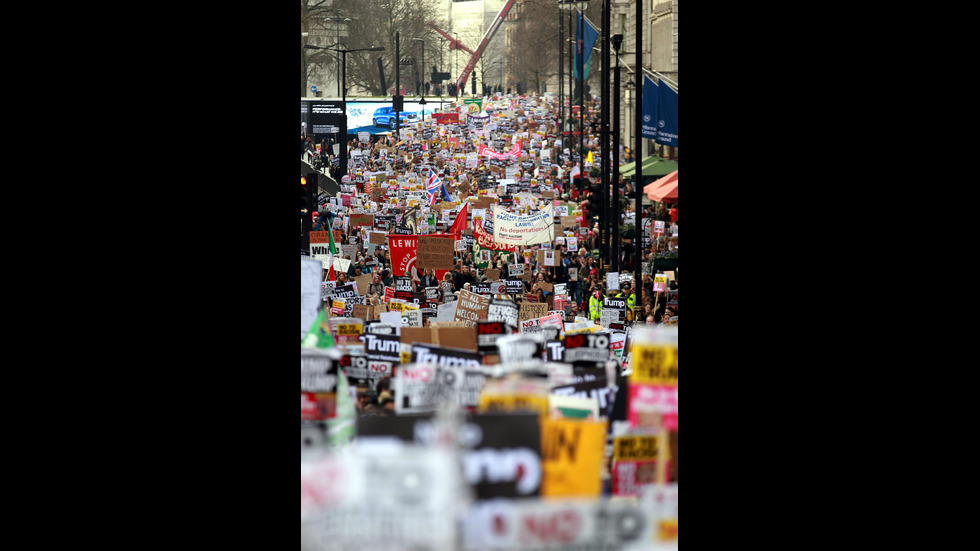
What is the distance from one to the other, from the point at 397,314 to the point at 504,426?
7.50 meters

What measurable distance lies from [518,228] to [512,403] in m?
17.0

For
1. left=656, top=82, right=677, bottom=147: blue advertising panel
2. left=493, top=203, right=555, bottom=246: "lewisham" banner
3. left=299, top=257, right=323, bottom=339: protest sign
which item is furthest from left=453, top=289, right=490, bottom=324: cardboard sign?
left=656, top=82, right=677, bottom=147: blue advertising panel

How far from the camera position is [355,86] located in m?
95.1

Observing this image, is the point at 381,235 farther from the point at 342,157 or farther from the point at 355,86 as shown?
the point at 355,86

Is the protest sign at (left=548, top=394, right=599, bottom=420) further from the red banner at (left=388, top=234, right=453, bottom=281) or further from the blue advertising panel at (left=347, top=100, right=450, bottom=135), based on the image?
the blue advertising panel at (left=347, top=100, right=450, bottom=135)

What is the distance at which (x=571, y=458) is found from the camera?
5.52 metres

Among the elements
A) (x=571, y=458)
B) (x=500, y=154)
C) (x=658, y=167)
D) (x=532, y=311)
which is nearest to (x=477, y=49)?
(x=500, y=154)

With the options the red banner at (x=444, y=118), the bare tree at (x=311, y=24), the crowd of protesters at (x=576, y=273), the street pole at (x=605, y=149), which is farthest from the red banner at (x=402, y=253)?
the red banner at (x=444, y=118)

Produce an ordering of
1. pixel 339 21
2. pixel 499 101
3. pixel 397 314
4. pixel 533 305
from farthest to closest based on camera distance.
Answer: pixel 499 101 < pixel 339 21 < pixel 533 305 < pixel 397 314

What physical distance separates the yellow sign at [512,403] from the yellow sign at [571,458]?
0.90 ft

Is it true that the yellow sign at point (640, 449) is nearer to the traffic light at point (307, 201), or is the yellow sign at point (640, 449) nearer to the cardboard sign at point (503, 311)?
the cardboard sign at point (503, 311)

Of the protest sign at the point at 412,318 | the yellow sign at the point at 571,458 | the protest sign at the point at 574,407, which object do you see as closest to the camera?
the yellow sign at the point at 571,458

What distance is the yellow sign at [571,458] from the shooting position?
17.9 feet

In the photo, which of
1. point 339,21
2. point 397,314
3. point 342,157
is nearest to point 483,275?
point 397,314
